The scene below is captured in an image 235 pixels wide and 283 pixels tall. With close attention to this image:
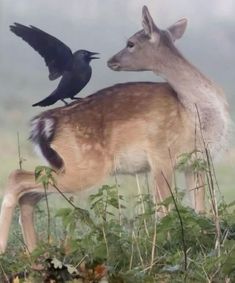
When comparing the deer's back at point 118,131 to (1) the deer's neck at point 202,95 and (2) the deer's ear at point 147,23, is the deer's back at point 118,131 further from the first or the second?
(2) the deer's ear at point 147,23

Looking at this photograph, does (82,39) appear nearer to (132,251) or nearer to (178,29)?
(178,29)

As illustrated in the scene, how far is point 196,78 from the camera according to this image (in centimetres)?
752

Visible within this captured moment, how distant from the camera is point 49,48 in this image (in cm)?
704

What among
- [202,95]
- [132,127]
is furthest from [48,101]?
[202,95]

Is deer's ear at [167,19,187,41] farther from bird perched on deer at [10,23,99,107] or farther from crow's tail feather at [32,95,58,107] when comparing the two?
crow's tail feather at [32,95,58,107]

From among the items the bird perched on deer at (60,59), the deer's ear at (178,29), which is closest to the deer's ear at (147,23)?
the deer's ear at (178,29)

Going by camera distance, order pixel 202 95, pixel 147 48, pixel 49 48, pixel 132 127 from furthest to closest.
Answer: pixel 202 95, pixel 147 48, pixel 132 127, pixel 49 48

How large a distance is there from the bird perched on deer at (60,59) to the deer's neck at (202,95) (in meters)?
0.68

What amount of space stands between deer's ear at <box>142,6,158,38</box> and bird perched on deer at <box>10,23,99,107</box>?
39cm

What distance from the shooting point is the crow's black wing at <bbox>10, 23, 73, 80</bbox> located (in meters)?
7.02

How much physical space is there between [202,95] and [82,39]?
0.98 m

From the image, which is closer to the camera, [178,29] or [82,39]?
[82,39]

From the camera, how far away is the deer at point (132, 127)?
7.18 meters

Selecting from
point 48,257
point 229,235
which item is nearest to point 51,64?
point 229,235
